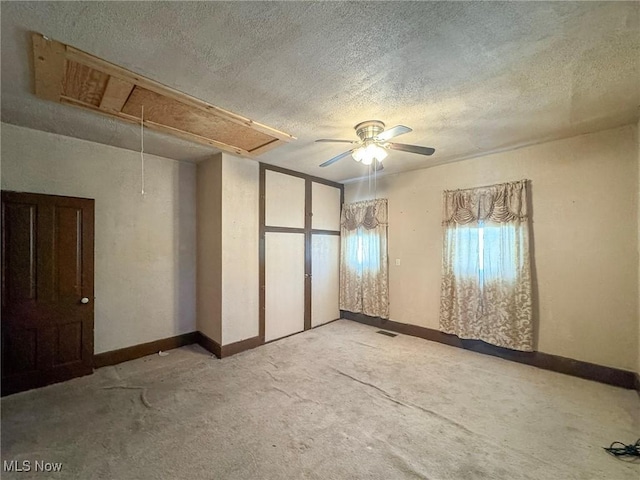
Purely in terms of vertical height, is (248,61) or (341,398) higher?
(248,61)

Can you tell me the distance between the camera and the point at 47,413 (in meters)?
2.36

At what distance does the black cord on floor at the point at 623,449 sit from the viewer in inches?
76.2

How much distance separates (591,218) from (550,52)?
2.32 meters

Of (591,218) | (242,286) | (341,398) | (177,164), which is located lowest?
(341,398)

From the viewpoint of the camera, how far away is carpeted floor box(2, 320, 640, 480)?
182 centimetres

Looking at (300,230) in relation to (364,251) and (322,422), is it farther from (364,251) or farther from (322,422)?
(322,422)

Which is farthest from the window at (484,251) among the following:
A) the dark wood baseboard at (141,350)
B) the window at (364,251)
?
the dark wood baseboard at (141,350)

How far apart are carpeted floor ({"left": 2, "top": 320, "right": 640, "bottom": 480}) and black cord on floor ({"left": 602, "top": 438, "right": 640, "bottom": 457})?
59mm

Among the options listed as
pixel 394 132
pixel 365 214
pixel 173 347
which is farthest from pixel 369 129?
pixel 173 347

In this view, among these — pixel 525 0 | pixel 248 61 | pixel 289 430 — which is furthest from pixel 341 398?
pixel 525 0

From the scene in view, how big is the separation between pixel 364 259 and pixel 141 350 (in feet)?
12.3

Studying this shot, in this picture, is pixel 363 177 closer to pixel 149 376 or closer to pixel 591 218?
pixel 591 218

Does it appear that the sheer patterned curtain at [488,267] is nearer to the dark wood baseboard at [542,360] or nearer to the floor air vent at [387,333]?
the dark wood baseboard at [542,360]

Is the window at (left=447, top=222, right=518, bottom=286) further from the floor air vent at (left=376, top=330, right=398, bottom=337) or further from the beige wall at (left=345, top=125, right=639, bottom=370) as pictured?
the floor air vent at (left=376, top=330, right=398, bottom=337)
